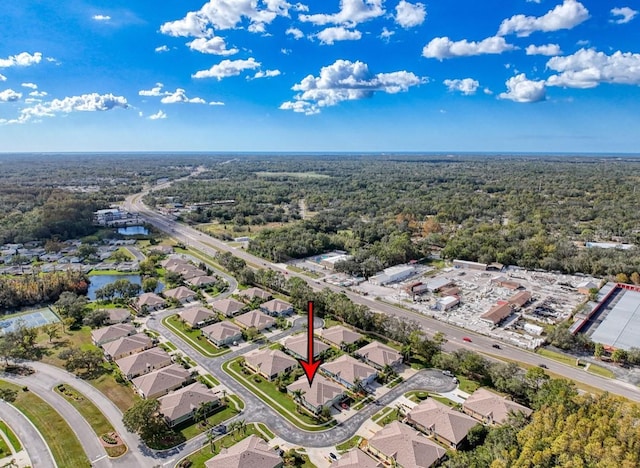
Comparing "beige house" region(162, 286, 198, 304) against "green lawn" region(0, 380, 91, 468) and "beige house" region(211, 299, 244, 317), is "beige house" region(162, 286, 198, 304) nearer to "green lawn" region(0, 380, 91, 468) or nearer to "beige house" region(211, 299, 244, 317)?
"beige house" region(211, 299, 244, 317)

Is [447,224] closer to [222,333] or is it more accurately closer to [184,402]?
[222,333]

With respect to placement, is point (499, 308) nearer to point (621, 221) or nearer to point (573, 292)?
point (573, 292)

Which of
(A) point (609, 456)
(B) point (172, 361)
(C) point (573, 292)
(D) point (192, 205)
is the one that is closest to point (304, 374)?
(B) point (172, 361)

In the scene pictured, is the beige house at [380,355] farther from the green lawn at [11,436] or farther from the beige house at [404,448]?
the green lawn at [11,436]

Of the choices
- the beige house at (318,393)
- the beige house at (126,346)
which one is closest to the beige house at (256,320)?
the beige house at (126,346)

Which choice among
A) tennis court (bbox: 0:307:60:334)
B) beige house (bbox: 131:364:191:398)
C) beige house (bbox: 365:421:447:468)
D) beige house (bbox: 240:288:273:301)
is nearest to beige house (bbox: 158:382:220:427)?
beige house (bbox: 131:364:191:398)
